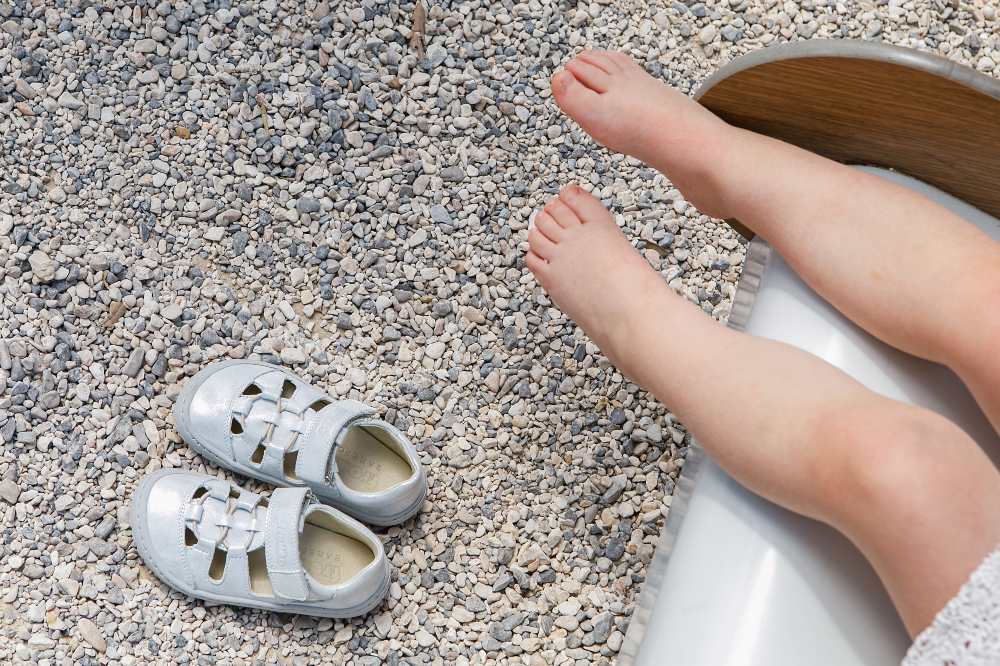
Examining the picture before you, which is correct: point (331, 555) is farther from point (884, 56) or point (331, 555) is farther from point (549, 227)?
point (884, 56)

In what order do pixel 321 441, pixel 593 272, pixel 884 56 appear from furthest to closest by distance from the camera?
Result: 1. pixel 321 441
2. pixel 593 272
3. pixel 884 56

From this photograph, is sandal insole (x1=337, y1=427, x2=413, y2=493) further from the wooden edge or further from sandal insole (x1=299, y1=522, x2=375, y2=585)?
the wooden edge

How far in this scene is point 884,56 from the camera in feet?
2.74

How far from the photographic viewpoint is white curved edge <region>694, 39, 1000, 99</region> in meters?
0.82

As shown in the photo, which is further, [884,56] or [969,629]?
[884,56]

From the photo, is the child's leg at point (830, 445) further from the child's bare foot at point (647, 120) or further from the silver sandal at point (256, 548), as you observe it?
the silver sandal at point (256, 548)

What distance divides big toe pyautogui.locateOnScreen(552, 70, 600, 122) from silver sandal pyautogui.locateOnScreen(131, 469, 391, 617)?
23.3 inches

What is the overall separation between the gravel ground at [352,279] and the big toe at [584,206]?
0.77ft

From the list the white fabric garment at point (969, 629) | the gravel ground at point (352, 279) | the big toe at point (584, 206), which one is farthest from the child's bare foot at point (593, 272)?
the white fabric garment at point (969, 629)

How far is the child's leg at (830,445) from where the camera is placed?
71cm

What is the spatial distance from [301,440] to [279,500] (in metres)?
0.08

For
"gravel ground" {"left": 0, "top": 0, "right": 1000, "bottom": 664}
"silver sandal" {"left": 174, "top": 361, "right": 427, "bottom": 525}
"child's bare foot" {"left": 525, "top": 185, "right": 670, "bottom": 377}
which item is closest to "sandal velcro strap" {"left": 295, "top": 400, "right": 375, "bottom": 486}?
"silver sandal" {"left": 174, "top": 361, "right": 427, "bottom": 525}

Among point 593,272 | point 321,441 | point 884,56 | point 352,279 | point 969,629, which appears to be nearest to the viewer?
point 969,629

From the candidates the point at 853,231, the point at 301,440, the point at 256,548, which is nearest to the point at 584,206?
the point at 853,231
